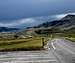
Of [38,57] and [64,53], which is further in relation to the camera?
[64,53]

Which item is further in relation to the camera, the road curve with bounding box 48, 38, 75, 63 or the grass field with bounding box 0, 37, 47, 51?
the grass field with bounding box 0, 37, 47, 51

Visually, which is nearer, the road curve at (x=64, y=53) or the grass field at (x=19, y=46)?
the road curve at (x=64, y=53)

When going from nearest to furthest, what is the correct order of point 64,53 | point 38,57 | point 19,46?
point 38,57, point 64,53, point 19,46

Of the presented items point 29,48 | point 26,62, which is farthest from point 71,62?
point 29,48

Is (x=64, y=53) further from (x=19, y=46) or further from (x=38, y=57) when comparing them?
(x=19, y=46)

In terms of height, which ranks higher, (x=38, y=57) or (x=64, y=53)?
(x=38, y=57)

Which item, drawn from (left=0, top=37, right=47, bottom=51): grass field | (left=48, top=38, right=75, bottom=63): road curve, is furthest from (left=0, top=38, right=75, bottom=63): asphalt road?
(left=0, top=37, right=47, bottom=51): grass field

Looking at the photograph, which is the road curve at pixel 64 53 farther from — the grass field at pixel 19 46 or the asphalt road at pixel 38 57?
the grass field at pixel 19 46

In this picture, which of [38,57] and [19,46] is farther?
[19,46]

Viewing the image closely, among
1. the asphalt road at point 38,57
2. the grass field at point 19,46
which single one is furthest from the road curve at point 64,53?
the grass field at point 19,46

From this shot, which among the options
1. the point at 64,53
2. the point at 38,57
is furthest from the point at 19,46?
the point at 38,57

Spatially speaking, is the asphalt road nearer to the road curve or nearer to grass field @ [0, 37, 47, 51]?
the road curve

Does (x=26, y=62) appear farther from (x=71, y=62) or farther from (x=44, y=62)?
(x=71, y=62)

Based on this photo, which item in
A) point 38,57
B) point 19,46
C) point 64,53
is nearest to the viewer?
point 38,57
